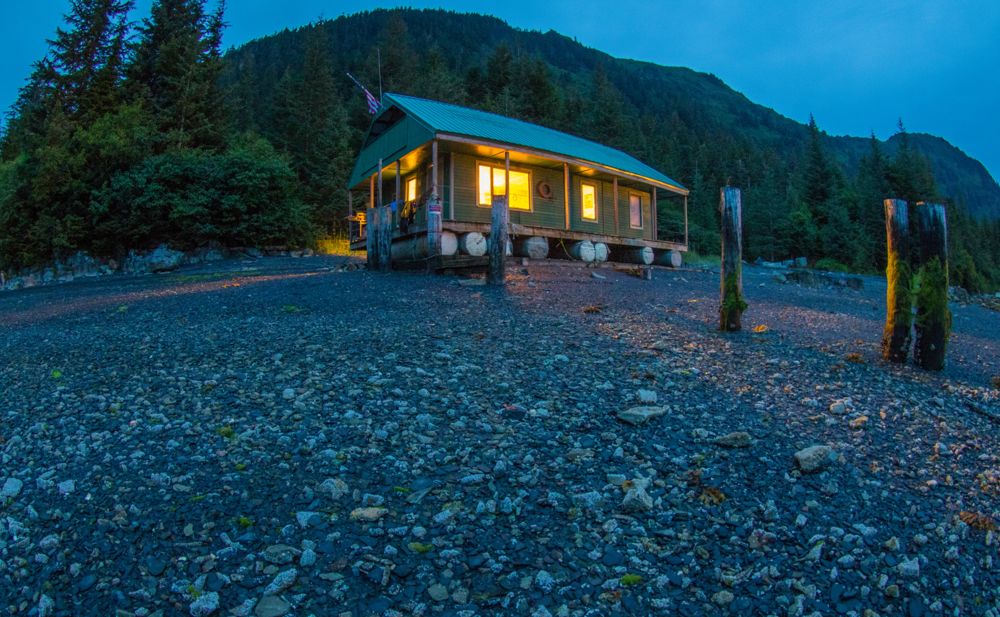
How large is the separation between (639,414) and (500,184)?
16409 millimetres

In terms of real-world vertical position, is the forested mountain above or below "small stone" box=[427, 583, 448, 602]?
above

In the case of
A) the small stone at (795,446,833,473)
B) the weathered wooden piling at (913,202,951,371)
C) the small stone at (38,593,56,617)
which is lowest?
the small stone at (38,593,56,617)

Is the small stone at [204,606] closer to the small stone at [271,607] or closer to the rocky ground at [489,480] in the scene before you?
the rocky ground at [489,480]

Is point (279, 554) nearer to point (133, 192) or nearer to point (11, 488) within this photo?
point (11, 488)

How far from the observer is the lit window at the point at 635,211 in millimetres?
23819

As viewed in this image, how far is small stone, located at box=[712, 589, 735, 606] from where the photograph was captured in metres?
2.23

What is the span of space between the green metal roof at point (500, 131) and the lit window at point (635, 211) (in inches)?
52.5

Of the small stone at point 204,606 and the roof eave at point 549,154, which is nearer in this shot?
the small stone at point 204,606

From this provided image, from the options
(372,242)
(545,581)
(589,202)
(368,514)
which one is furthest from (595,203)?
(545,581)

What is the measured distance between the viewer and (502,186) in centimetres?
1941

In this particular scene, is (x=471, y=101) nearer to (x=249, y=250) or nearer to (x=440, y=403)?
(x=249, y=250)

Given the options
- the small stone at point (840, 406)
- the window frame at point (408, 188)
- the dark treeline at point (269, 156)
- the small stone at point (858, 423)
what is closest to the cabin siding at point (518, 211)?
the window frame at point (408, 188)


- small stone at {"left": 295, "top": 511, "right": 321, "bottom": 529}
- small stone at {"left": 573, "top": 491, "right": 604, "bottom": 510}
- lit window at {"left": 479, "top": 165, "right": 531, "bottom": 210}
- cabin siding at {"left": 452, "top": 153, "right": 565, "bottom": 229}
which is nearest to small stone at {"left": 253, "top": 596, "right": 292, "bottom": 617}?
small stone at {"left": 295, "top": 511, "right": 321, "bottom": 529}

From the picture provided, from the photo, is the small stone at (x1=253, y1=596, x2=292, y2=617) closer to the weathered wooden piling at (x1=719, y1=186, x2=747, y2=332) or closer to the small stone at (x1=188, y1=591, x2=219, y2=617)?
the small stone at (x1=188, y1=591, x2=219, y2=617)
